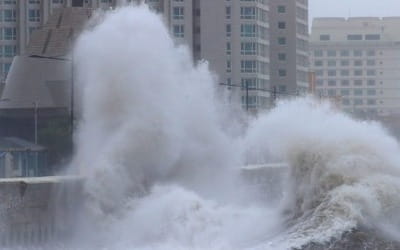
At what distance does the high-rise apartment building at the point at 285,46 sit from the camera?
10019cm

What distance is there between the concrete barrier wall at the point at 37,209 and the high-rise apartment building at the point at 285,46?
70.1 metres

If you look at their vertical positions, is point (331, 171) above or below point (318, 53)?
below

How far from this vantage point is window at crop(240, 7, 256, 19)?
92.1 metres

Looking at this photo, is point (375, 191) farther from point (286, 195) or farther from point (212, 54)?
point (212, 54)

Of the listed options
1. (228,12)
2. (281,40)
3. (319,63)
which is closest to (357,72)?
(319,63)

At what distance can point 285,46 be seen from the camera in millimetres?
100875

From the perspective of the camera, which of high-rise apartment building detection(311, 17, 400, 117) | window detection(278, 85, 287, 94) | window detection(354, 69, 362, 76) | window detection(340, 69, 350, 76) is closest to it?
window detection(278, 85, 287, 94)

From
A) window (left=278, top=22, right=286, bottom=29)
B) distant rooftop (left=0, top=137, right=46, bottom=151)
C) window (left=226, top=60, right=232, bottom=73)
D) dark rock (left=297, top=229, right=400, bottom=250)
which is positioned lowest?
dark rock (left=297, top=229, right=400, bottom=250)

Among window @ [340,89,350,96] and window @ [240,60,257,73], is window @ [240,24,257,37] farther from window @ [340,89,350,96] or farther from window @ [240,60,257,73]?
window @ [340,89,350,96]

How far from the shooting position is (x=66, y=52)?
72125 millimetres

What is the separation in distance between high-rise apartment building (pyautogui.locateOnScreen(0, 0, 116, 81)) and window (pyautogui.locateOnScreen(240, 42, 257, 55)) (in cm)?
1273

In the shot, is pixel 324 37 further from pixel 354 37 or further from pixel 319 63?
pixel 319 63

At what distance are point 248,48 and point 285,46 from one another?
9.66 metres

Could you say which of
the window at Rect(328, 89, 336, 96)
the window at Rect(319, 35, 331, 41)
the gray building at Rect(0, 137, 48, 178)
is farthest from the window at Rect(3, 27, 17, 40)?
the window at Rect(319, 35, 331, 41)
